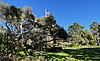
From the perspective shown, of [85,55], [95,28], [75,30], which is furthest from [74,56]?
[95,28]

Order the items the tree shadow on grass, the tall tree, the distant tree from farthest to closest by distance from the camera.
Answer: the tall tree < the distant tree < the tree shadow on grass

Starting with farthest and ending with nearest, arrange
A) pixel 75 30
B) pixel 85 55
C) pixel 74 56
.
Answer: pixel 75 30, pixel 85 55, pixel 74 56

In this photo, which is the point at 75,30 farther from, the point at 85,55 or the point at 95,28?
→ the point at 85,55

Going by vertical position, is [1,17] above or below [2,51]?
above

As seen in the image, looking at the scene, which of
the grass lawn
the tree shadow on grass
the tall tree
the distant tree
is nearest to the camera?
the grass lawn

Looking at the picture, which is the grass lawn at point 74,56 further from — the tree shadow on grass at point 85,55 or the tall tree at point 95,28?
the tall tree at point 95,28

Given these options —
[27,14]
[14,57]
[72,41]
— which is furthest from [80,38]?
[14,57]

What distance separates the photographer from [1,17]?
3884 cm

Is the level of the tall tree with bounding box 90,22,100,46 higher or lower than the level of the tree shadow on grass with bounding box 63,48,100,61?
higher

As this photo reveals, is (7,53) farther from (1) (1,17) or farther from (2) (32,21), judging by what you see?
(2) (32,21)

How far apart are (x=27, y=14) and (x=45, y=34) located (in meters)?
6.13

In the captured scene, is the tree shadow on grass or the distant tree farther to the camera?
the distant tree

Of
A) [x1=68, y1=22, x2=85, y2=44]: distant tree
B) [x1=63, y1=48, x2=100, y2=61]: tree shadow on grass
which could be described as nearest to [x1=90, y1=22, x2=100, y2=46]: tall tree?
[x1=68, y1=22, x2=85, y2=44]: distant tree

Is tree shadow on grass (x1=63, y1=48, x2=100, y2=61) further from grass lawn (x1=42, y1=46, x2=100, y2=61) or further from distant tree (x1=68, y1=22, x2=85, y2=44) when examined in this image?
distant tree (x1=68, y1=22, x2=85, y2=44)
